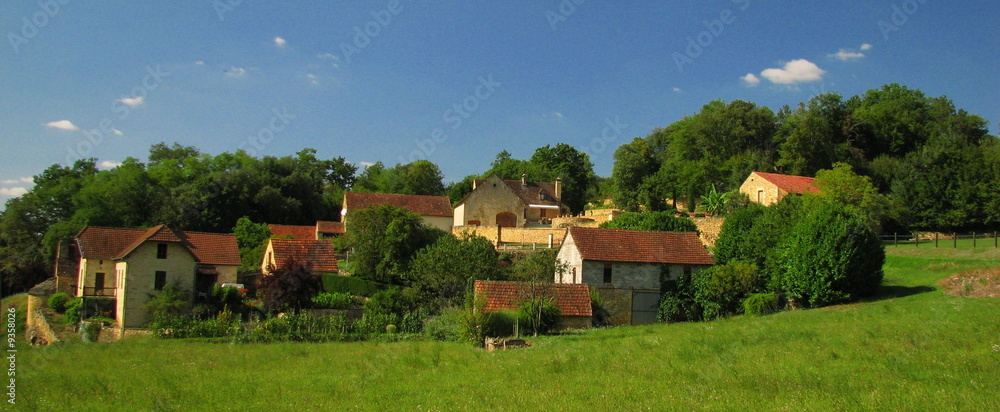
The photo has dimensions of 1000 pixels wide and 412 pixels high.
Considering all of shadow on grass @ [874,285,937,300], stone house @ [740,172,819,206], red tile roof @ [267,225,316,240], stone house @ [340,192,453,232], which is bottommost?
shadow on grass @ [874,285,937,300]

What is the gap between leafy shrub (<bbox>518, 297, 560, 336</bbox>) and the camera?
85.6 feet

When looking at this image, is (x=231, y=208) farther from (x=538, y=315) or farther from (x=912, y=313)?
(x=912, y=313)

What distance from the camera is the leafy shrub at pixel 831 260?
28.3 metres

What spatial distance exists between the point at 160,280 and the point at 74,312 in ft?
13.4

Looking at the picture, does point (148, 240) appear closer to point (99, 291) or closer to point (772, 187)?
point (99, 291)

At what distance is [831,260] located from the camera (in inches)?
1118

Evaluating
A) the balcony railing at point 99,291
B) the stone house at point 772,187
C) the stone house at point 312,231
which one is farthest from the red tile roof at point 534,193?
the balcony railing at point 99,291

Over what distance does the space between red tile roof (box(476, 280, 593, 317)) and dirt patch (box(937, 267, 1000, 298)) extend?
14047 millimetres

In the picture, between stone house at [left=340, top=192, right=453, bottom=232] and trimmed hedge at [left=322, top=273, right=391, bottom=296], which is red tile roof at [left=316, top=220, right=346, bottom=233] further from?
trimmed hedge at [left=322, top=273, right=391, bottom=296]

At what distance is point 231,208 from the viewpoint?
196 ft

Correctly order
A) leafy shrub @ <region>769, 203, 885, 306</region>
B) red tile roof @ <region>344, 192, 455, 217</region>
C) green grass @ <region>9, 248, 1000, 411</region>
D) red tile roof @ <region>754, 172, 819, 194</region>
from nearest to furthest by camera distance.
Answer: green grass @ <region>9, 248, 1000, 411</region>, leafy shrub @ <region>769, 203, 885, 306</region>, red tile roof @ <region>754, 172, 819, 194</region>, red tile roof @ <region>344, 192, 455, 217</region>

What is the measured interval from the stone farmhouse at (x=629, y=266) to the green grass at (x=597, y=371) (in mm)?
9497

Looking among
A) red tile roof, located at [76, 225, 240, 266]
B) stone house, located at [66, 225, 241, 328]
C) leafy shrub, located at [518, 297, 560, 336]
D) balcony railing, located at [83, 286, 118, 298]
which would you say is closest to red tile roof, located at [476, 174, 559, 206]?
red tile roof, located at [76, 225, 240, 266]

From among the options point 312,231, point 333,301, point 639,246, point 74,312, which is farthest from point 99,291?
point 639,246
